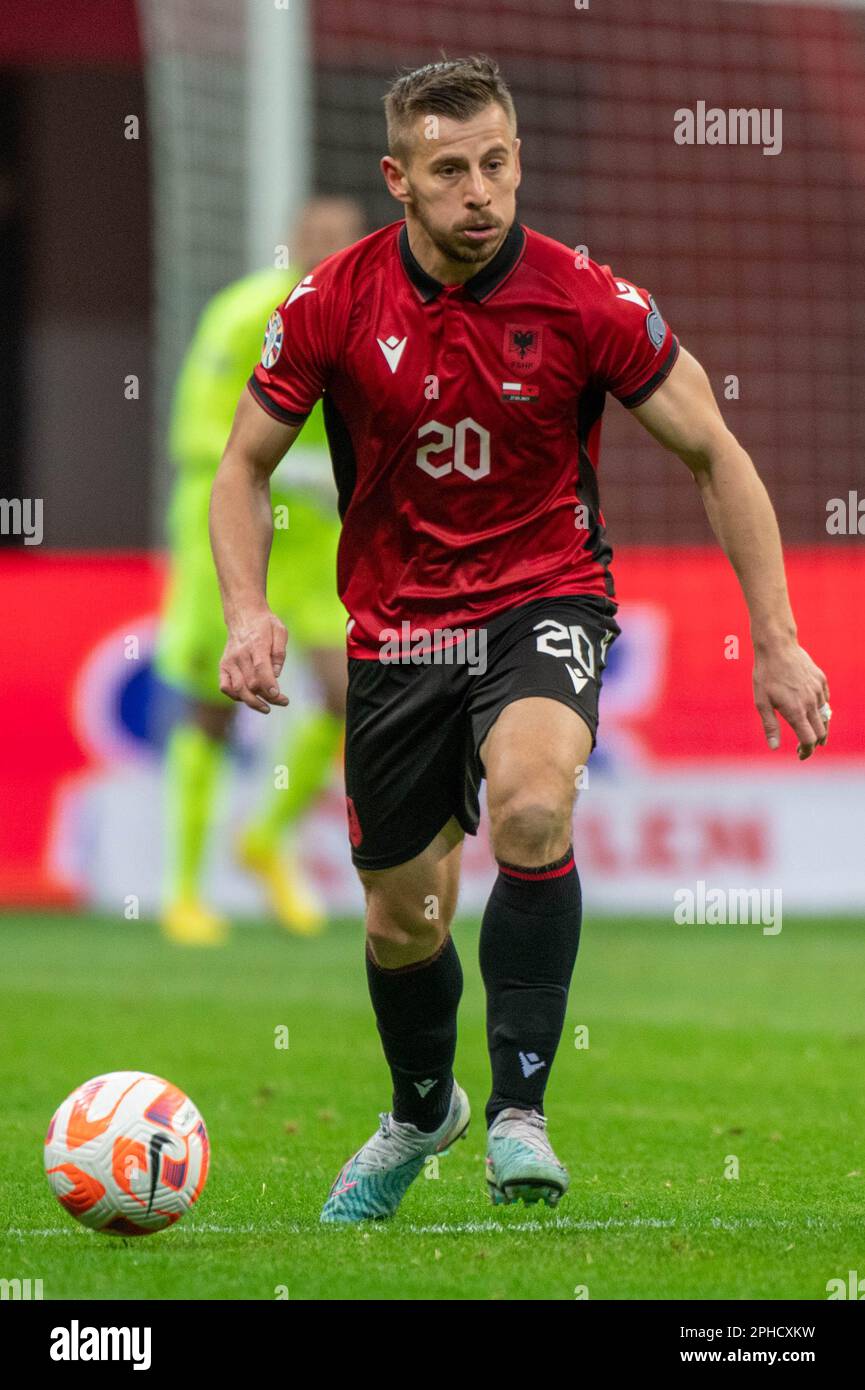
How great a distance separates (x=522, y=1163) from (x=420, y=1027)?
0.56 metres

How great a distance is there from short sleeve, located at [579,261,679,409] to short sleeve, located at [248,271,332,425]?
535mm

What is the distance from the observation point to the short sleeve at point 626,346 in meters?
4.65

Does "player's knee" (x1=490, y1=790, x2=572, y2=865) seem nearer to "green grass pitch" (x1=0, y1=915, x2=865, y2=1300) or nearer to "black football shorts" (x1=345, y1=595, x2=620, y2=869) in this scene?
"black football shorts" (x1=345, y1=595, x2=620, y2=869)

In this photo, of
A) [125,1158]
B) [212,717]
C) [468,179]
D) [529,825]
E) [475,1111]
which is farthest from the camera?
[212,717]

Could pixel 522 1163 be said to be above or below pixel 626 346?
below

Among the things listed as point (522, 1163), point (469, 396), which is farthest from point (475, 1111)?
point (469, 396)

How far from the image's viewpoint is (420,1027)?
15.7ft

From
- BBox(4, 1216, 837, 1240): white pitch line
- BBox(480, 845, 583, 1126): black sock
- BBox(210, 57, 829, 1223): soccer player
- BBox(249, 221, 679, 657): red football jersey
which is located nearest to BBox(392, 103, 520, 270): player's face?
BBox(210, 57, 829, 1223): soccer player

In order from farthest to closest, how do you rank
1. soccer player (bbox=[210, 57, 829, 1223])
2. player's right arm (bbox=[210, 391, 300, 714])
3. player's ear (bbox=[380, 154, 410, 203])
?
player's ear (bbox=[380, 154, 410, 203])
player's right arm (bbox=[210, 391, 300, 714])
soccer player (bbox=[210, 57, 829, 1223])

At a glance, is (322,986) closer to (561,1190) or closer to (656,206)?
(561,1190)

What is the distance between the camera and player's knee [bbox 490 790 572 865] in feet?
14.5

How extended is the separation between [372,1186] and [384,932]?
506 mm

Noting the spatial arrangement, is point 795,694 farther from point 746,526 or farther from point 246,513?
point 246,513

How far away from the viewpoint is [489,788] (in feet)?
14.6
